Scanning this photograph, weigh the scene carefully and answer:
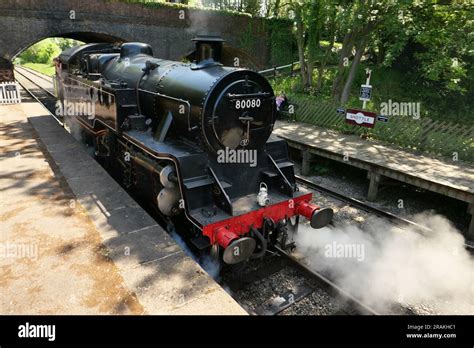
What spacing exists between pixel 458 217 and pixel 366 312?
4832 mm

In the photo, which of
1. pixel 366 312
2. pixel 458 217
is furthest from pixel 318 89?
pixel 366 312

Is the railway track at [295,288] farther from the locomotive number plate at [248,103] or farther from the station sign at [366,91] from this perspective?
the station sign at [366,91]

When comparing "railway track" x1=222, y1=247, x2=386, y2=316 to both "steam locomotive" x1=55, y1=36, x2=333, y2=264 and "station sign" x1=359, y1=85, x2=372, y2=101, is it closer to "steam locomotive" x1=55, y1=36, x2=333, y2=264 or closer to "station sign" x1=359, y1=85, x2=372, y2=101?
"steam locomotive" x1=55, y1=36, x2=333, y2=264

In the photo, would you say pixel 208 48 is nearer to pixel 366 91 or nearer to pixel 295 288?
pixel 295 288

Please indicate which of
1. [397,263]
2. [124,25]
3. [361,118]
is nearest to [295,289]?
[397,263]

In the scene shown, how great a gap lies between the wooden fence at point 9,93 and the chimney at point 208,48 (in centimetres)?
1269

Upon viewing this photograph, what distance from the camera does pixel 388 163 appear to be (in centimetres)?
868

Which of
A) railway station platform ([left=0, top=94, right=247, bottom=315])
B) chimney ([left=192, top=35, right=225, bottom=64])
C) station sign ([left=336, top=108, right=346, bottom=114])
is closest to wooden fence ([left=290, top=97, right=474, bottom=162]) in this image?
station sign ([left=336, top=108, right=346, bottom=114])

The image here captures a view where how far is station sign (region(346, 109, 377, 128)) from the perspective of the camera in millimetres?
10867

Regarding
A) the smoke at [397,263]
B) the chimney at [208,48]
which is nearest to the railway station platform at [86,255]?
the smoke at [397,263]

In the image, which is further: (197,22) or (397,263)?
(197,22)

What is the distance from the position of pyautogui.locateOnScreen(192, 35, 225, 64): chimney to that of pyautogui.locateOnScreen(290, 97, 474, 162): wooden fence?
695 cm

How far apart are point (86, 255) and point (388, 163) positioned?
7.27 m

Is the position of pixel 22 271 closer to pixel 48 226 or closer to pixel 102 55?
pixel 48 226
